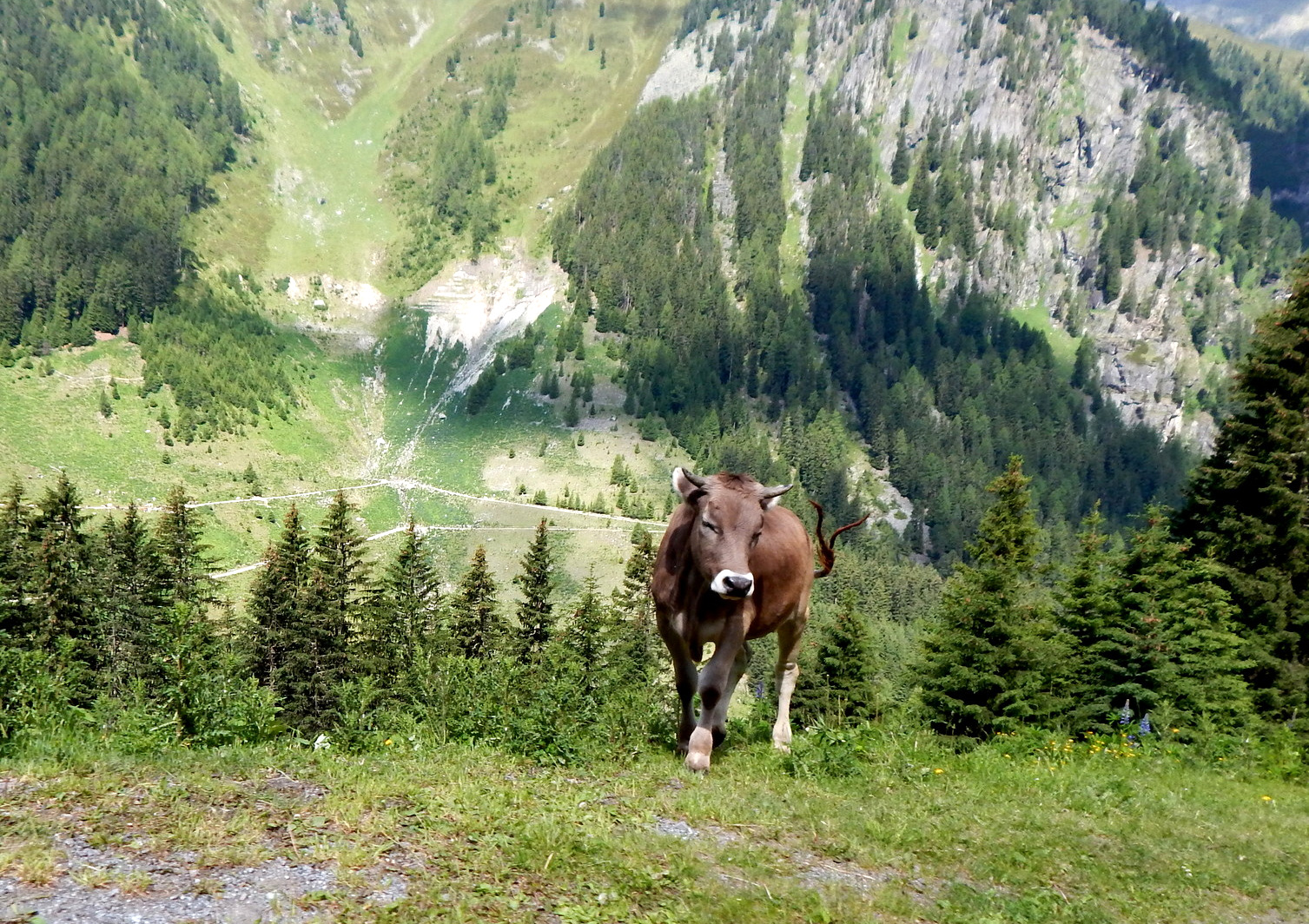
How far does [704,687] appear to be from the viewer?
33.3 feet

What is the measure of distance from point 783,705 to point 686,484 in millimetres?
4207

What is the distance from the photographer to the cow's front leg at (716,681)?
1008cm

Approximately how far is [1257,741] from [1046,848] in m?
10.5

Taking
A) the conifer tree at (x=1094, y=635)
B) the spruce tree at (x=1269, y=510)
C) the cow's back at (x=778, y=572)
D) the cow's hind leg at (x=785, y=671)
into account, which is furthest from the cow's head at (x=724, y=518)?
the spruce tree at (x=1269, y=510)

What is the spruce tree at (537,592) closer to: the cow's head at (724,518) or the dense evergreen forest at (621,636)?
the dense evergreen forest at (621,636)

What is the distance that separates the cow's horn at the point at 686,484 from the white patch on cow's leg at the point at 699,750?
294cm

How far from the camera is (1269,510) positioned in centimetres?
2434

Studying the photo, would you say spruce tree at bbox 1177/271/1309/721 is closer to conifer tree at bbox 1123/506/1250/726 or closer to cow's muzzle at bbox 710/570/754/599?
conifer tree at bbox 1123/506/1250/726

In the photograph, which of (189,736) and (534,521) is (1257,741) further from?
(534,521)

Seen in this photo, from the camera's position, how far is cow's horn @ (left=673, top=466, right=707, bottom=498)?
10052 mm

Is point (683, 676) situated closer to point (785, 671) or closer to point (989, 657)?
→ point (785, 671)

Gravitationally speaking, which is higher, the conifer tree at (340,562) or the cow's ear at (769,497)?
the cow's ear at (769,497)

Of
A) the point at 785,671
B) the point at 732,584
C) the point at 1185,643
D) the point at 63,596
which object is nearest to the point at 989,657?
the point at 1185,643

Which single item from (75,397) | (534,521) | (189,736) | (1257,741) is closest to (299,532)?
(189,736)
